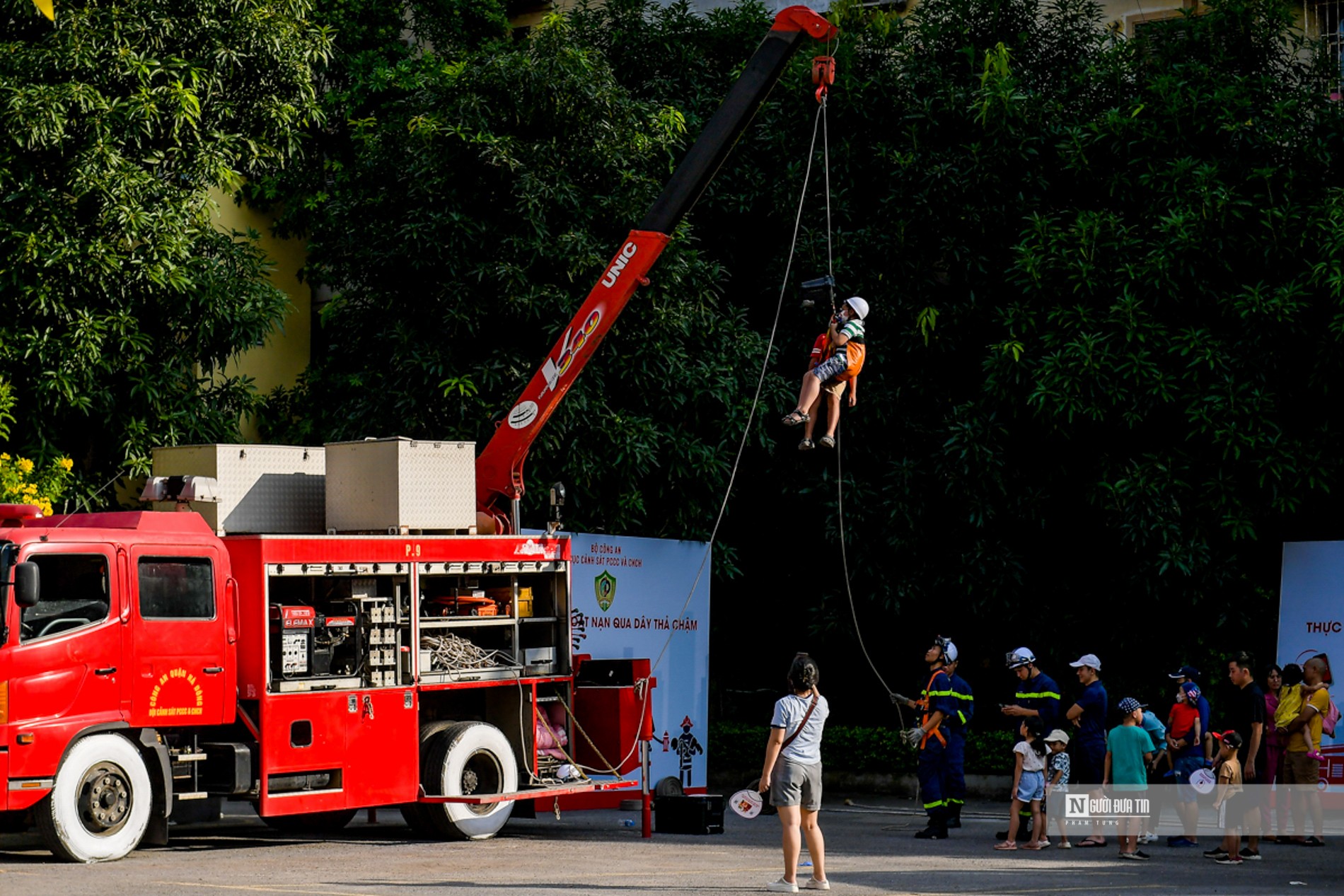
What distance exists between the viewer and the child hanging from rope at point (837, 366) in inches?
551

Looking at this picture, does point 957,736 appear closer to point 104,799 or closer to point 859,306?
point 859,306

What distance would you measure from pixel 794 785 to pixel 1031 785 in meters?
4.35

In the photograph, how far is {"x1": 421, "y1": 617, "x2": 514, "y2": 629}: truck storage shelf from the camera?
1493 centimetres

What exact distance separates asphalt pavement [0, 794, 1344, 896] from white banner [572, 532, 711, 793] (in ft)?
6.78

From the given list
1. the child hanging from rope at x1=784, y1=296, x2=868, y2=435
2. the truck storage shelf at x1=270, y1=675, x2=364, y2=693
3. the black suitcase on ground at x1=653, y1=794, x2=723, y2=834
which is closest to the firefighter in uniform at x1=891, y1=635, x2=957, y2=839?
the black suitcase on ground at x1=653, y1=794, x2=723, y2=834

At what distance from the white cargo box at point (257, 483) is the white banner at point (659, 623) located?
384cm

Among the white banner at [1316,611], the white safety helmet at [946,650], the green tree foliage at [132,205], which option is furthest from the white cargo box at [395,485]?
the white banner at [1316,611]

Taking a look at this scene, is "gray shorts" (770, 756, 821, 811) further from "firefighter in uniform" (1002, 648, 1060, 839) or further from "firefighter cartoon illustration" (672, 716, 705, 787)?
"firefighter cartoon illustration" (672, 716, 705, 787)

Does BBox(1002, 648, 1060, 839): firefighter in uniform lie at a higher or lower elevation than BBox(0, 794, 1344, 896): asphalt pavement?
higher

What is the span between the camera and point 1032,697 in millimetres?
15188

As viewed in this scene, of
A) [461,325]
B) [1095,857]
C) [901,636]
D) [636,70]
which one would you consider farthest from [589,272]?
[1095,857]

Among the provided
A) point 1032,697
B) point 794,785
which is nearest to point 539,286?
point 1032,697

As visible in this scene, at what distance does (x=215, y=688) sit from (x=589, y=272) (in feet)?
26.5

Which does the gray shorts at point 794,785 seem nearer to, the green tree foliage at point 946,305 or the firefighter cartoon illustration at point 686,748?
the firefighter cartoon illustration at point 686,748
